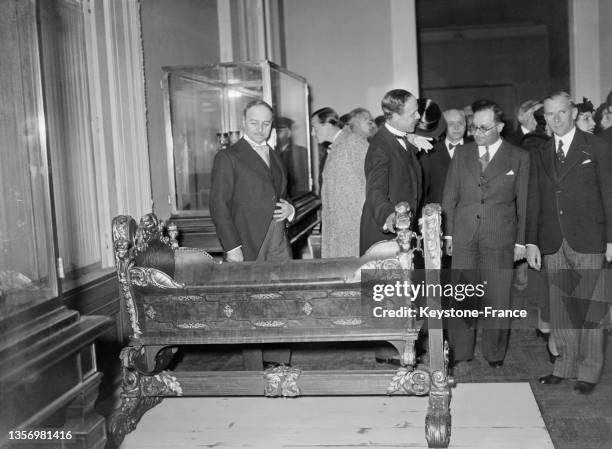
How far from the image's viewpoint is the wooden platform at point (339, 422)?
9.63 ft

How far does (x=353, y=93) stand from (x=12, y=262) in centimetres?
700

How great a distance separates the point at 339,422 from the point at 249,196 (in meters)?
1.26

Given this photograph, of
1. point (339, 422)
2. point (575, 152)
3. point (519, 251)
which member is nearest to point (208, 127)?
point (519, 251)

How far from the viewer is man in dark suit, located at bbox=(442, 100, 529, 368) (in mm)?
3973

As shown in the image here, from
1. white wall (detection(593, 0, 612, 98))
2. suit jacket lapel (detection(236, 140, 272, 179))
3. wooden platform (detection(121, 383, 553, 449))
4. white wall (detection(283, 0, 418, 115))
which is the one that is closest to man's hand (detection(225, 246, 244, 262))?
suit jacket lapel (detection(236, 140, 272, 179))

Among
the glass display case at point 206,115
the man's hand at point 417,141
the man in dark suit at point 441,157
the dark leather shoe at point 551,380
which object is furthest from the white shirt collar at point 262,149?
the dark leather shoe at point 551,380

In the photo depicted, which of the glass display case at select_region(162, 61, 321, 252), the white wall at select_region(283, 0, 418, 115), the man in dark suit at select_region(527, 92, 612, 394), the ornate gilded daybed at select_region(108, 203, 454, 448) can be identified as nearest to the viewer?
the ornate gilded daybed at select_region(108, 203, 454, 448)

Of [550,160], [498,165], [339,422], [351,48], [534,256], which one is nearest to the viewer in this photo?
[339,422]

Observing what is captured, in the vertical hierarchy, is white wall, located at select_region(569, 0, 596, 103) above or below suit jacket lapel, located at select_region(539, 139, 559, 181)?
above

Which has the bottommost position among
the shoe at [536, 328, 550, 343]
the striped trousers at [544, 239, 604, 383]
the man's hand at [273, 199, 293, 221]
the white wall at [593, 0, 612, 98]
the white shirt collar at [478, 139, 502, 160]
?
the shoe at [536, 328, 550, 343]

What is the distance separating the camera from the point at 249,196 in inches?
149

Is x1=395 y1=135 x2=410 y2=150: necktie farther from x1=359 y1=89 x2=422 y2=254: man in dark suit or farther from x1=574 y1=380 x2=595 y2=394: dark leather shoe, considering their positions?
x1=574 y1=380 x2=595 y2=394: dark leather shoe

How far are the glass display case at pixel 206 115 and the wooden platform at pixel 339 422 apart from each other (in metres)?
1.61

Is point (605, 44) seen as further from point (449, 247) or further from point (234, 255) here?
point (234, 255)
